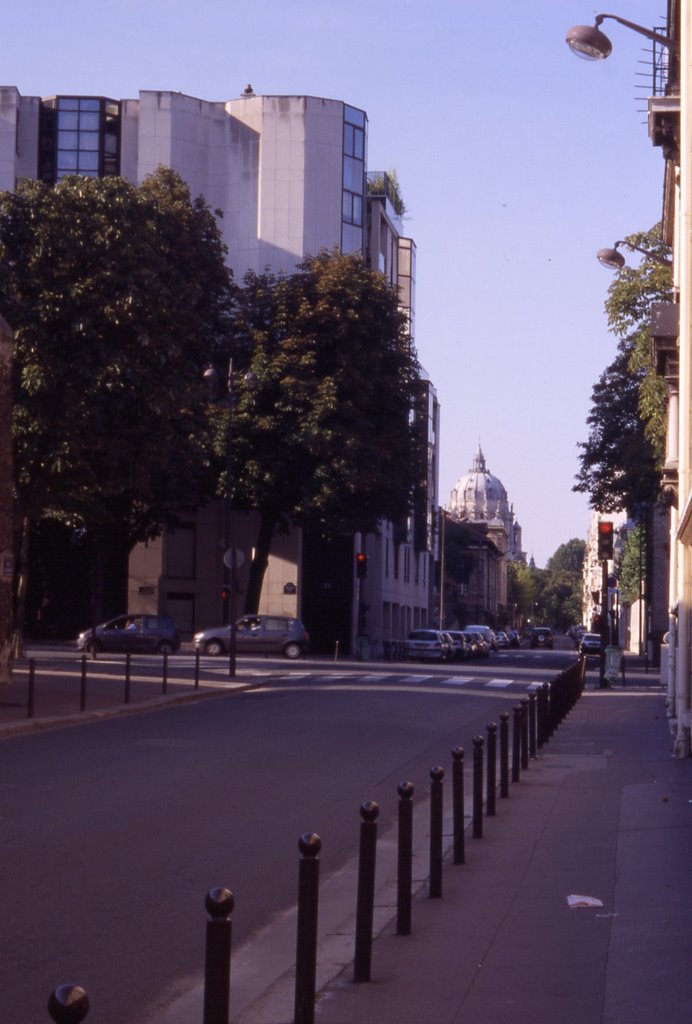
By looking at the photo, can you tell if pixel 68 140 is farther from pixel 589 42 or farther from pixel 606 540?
pixel 589 42

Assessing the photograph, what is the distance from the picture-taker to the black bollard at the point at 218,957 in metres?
3.78

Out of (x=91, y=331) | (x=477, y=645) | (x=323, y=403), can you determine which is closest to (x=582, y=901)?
(x=91, y=331)

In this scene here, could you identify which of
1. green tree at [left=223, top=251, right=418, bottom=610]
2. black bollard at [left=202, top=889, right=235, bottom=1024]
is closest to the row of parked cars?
green tree at [left=223, top=251, right=418, bottom=610]

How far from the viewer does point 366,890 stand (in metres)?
6.44

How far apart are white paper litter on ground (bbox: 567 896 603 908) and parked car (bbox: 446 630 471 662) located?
58005 mm

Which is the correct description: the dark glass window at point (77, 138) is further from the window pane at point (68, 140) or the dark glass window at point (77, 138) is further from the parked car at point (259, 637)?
the parked car at point (259, 637)

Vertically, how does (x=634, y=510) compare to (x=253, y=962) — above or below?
above

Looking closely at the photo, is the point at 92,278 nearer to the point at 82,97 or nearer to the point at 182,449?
the point at 182,449

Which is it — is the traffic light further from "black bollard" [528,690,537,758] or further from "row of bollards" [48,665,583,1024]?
"row of bollards" [48,665,583,1024]

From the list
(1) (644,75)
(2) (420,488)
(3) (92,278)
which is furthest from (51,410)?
(2) (420,488)

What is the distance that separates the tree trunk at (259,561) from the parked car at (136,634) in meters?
4.08

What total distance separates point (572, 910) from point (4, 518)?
18409mm

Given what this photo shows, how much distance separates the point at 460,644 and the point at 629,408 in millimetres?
15980

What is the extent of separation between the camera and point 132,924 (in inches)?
311
